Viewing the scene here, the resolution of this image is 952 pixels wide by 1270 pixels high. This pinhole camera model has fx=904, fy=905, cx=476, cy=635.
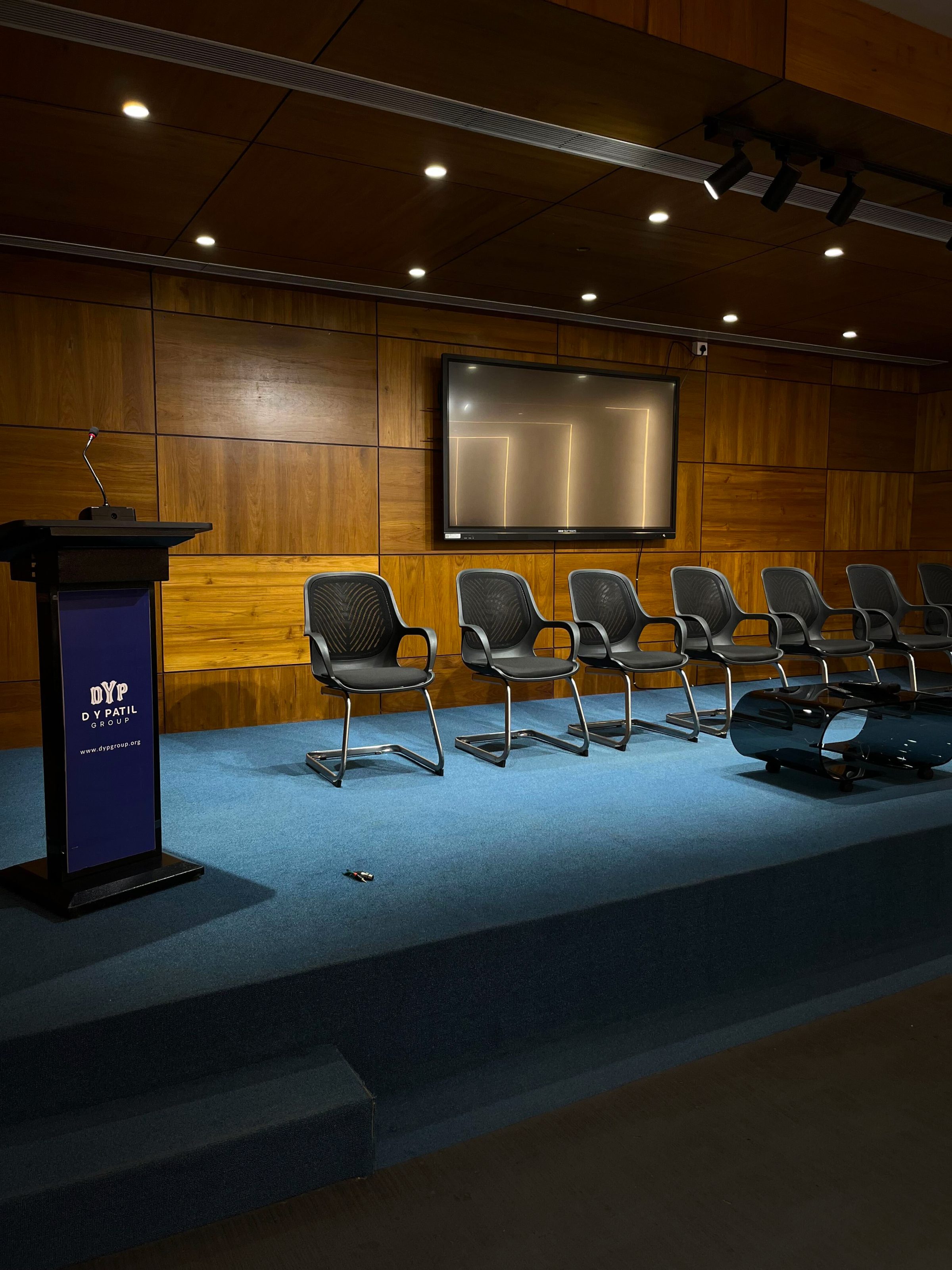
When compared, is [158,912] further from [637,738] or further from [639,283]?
[639,283]

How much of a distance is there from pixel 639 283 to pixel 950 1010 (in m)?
4.49

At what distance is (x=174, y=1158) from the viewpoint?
197 centimetres

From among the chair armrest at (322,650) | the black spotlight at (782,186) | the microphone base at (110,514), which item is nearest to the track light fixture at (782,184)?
the black spotlight at (782,186)

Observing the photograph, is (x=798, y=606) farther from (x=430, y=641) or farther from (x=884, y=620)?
(x=430, y=641)

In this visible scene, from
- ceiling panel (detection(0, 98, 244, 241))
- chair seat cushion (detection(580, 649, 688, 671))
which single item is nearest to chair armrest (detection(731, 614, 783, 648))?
chair seat cushion (detection(580, 649, 688, 671))

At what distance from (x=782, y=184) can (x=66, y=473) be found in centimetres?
399

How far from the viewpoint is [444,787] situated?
434 cm

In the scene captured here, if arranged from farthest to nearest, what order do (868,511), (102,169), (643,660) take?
(868,511) → (643,660) → (102,169)

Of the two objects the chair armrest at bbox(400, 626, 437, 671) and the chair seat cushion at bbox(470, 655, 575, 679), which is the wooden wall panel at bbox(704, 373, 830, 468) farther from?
the chair armrest at bbox(400, 626, 437, 671)

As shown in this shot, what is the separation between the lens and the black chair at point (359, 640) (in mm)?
4555

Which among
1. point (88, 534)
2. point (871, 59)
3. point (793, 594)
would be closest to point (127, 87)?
point (88, 534)

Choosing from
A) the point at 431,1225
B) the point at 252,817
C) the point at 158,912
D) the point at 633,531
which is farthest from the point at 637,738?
the point at 431,1225

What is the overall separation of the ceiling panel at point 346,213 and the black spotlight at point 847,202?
138 centimetres

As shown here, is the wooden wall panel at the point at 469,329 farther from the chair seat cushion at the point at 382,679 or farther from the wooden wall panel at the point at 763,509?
the chair seat cushion at the point at 382,679
